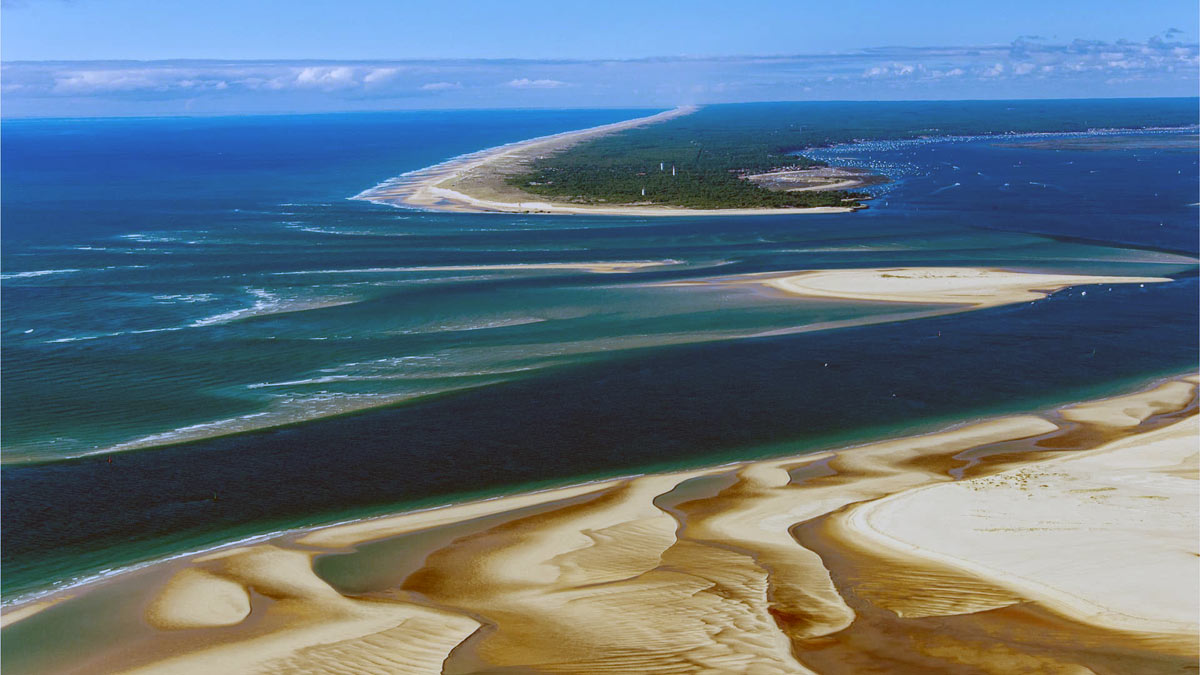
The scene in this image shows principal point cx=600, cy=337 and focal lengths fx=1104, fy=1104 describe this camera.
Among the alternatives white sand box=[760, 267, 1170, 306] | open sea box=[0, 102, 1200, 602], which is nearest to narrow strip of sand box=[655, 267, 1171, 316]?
white sand box=[760, 267, 1170, 306]

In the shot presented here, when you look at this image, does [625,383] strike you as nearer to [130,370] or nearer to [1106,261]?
[130,370]

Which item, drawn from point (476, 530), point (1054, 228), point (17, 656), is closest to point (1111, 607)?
point (476, 530)

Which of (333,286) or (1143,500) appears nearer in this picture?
(1143,500)

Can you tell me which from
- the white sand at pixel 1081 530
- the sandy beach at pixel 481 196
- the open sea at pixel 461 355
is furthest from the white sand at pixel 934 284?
the sandy beach at pixel 481 196

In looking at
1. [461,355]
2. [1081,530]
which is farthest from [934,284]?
[1081,530]

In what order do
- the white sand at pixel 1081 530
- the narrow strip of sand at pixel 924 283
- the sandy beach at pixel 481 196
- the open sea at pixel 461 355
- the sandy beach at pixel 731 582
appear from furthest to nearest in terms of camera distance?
the sandy beach at pixel 481 196 < the narrow strip of sand at pixel 924 283 < the open sea at pixel 461 355 < the white sand at pixel 1081 530 < the sandy beach at pixel 731 582

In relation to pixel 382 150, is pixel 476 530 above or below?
below

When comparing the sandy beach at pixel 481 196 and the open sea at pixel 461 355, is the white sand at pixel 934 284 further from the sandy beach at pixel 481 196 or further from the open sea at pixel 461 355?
the sandy beach at pixel 481 196

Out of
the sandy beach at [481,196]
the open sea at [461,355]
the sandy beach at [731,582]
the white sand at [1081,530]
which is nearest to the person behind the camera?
the sandy beach at [731,582]
